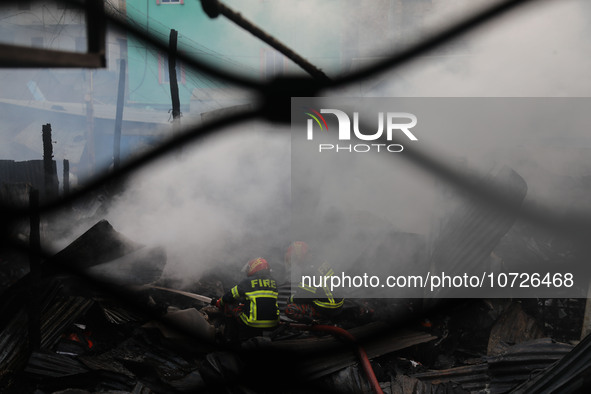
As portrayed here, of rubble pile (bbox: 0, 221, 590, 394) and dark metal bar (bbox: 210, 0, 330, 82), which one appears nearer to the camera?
dark metal bar (bbox: 210, 0, 330, 82)

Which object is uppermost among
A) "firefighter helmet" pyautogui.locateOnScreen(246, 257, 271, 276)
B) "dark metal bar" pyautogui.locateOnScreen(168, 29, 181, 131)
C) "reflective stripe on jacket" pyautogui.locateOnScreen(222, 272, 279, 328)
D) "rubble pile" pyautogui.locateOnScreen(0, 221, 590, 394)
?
"dark metal bar" pyautogui.locateOnScreen(168, 29, 181, 131)

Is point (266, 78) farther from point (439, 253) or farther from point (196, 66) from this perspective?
point (439, 253)

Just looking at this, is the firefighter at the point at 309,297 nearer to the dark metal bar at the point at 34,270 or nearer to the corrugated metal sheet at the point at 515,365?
the corrugated metal sheet at the point at 515,365

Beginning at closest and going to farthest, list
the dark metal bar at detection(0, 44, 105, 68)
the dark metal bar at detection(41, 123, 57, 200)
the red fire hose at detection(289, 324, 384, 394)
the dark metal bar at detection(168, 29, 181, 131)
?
the dark metal bar at detection(0, 44, 105, 68) < the red fire hose at detection(289, 324, 384, 394) < the dark metal bar at detection(168, 29, 181, 131) < the dark metal bar at detection(41, 123, 57, 200)

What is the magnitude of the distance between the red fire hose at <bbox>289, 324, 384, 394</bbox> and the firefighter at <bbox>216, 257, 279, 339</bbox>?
43 cm

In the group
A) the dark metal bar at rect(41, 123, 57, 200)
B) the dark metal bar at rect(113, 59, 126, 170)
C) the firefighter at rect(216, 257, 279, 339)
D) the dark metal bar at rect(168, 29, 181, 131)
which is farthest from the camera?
the dark metal bar at rect(113, 59, 126, 170)

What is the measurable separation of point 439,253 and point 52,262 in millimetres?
4078

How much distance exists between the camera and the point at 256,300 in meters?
4.12

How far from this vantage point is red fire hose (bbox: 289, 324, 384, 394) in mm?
3599

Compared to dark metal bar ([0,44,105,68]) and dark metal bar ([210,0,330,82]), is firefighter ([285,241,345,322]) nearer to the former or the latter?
dark metal bar ([210,0,330,82])

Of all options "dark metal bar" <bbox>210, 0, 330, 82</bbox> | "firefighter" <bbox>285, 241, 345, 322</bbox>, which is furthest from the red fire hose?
"dark metal bar" <bbox>210, 0, 330, 82</bbox>

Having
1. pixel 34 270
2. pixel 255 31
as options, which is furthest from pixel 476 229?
pixel 34 270

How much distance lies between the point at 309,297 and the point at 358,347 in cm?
86

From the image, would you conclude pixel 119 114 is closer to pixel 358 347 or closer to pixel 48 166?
pixel 48 166
